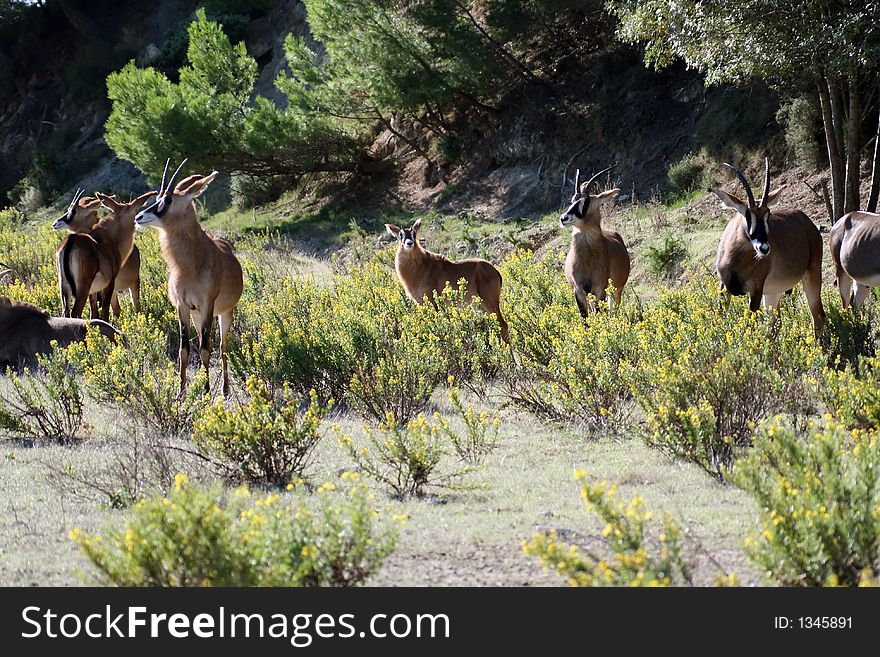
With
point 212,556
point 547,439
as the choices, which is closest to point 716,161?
point 547,439

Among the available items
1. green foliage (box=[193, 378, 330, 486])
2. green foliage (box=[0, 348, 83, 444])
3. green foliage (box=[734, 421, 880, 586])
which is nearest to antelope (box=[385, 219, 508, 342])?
green foliage (box=[0, 348, 83, 444])

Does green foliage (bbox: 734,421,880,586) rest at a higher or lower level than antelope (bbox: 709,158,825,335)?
lower

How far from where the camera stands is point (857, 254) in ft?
37.1

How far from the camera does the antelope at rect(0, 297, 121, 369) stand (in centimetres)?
1105

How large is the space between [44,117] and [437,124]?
2398 cm

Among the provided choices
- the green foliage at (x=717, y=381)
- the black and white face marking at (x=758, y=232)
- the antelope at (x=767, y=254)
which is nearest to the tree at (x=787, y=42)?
the antelope at (x=767, y=254)

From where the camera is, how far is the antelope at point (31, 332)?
11.1 m

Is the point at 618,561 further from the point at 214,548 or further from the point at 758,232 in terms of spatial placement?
the point at 758,232

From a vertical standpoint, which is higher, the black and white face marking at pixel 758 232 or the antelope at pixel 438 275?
the antelope at pixel 438 275

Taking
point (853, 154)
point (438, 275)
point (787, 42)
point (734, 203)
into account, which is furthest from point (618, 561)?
point (853, 154)

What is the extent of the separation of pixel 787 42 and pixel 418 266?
19.9 feet

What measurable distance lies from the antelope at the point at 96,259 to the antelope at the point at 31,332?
903 millimetres

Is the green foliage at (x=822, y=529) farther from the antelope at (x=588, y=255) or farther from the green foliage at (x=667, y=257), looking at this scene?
the green foliage at (x=667, y=257)

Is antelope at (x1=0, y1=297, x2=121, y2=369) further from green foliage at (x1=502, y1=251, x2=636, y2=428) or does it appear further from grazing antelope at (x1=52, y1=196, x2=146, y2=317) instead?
green foliage at (x1=502, y1=251, x2=636, y2=428)
